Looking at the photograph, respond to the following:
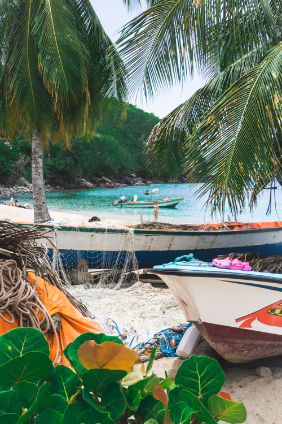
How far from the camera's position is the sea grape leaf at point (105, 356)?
0.53 m

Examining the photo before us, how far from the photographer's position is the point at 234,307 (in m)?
3.04

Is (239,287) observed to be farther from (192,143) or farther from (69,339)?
(192,143)

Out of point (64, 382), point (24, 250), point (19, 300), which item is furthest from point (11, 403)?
point (24, 250)

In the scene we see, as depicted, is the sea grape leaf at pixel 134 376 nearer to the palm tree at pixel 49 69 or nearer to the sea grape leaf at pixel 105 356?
the sea grape leaf at pixel 105 356

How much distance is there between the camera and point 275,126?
12.8ft

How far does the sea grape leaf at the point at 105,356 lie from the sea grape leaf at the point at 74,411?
63mm

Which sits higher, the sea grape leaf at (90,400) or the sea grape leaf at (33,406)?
the sea grape leaf at (33,406)

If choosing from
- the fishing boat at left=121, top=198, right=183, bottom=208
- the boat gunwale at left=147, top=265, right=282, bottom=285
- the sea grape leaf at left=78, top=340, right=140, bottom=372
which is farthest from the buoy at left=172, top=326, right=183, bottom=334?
the fishing boat at left=121, top=198, right=183, bottom=208

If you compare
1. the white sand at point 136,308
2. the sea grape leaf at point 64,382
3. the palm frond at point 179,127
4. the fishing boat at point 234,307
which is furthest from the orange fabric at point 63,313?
the palm frond at point 179,127

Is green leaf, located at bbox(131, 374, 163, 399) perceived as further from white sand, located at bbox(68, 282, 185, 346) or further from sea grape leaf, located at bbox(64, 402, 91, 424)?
white sand, located at bbox(68, 282, 185, 346)

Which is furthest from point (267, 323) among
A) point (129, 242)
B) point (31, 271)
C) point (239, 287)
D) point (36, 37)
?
point (36, 37)

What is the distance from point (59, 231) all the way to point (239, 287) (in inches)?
184

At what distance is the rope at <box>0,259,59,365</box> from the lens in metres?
2.16

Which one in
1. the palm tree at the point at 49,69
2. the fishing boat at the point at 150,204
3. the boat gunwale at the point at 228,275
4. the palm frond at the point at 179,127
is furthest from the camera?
the fishing boat at the point at 150,204
